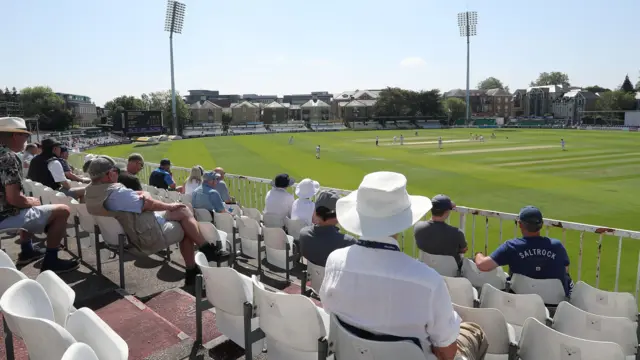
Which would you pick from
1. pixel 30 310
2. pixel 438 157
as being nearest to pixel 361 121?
pixel 438 157

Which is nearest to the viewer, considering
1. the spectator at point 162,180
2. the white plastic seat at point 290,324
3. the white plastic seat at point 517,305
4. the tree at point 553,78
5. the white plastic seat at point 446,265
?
the white plastic seat at point 290,324

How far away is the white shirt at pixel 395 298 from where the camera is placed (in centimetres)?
197

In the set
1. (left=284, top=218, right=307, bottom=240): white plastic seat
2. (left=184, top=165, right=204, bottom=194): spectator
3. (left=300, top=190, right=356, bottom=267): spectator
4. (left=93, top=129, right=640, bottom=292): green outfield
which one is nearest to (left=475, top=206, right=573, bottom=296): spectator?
(left=300, top=190, right=356, bottom=267): spectator

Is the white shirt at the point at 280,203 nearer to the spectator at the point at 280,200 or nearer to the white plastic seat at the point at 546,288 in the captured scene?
the spectator at the point at 280,200

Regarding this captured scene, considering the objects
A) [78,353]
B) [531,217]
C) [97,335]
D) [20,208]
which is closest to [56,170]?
[20,208]

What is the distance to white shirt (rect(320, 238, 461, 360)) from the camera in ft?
6.45

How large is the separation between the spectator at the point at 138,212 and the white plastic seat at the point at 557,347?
11.3ft

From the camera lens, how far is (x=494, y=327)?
2549 mm

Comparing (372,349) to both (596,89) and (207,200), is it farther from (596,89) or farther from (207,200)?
(596,89)

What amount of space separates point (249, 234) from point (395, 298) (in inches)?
148

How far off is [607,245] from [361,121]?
91.3 m

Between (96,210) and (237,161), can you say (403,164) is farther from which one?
(96,210)

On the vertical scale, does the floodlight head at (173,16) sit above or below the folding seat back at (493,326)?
above

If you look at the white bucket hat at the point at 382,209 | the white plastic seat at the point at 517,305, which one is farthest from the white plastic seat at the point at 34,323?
the white plastic seat at the point at 517,305
